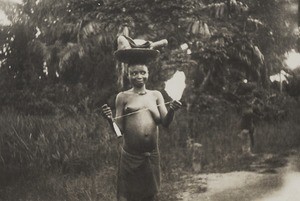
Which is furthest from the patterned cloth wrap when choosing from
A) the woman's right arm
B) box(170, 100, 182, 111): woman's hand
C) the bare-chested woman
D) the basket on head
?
the basket on head

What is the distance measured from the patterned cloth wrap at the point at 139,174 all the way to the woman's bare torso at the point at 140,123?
5 cm

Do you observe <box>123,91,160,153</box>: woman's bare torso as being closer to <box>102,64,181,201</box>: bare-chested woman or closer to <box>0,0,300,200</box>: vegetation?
<box>102,64,181,201</box>: bare-chested woman

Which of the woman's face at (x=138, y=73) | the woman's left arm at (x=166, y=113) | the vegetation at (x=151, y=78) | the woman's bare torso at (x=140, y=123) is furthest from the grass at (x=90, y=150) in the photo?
the woman's face at (x=138, y=73)

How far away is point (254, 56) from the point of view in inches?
197

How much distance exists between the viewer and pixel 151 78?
493 cm

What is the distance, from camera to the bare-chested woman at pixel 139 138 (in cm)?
263

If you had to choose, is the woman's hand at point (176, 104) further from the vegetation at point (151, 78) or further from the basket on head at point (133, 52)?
the vegetation at point (151, 78)

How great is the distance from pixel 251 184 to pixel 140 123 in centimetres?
163

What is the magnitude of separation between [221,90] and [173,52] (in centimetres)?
79

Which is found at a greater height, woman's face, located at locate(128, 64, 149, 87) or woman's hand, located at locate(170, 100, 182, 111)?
woman's face, located at locate(128, 64, 149, 87)

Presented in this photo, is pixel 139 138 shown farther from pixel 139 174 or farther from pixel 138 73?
pixel 138 73

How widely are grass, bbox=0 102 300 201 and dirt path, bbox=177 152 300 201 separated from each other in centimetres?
16

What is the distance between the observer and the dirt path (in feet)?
11.5

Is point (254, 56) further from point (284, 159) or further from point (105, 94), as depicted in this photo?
point (105, 94)
